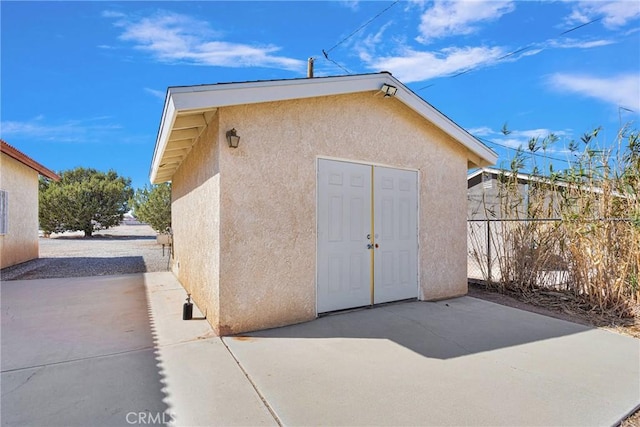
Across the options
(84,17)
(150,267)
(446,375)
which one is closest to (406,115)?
(446,375)

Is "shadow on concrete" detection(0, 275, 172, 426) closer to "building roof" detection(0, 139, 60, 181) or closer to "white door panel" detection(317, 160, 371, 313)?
"white door panel" detection(317, 160, 371, 313)

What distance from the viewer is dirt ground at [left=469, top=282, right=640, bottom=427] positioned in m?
5.41

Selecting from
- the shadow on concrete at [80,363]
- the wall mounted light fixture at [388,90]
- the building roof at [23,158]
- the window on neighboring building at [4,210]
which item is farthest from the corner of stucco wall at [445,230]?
the window on neighboring building at [4,210]

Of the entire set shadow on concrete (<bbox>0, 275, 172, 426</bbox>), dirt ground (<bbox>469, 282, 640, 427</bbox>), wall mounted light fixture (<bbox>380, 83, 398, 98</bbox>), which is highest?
wall mounted light fixture (<bbox>380, 83, 398, 98</bbox>)

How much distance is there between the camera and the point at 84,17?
306 inches

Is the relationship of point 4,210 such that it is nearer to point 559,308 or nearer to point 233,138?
point 233,138

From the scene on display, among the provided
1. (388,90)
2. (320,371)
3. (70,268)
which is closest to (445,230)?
(388,90)

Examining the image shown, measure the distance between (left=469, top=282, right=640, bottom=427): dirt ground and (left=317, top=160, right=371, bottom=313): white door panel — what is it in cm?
329

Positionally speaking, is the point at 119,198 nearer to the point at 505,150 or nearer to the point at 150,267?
the point at 150,267

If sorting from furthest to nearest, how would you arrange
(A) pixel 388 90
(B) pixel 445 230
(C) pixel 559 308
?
(B) pixel 445 230 → (C) pixel 559 308 → (A) pixel 388 90

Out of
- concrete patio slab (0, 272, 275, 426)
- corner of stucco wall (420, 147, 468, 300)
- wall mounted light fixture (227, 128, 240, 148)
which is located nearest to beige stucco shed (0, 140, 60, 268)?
concrete patio slab (0, 272, 275, 426)

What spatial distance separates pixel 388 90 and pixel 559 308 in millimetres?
5319

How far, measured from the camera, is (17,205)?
1148cm

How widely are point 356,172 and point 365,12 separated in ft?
18.1
